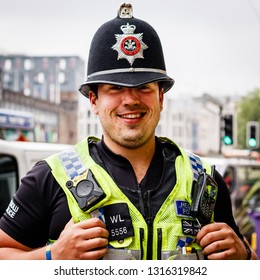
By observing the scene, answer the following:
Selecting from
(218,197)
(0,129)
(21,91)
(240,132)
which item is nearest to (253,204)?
(21,91)

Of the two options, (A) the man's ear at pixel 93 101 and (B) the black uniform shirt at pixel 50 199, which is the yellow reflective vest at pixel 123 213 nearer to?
(B) the black uniform shirt at pixel 50 199

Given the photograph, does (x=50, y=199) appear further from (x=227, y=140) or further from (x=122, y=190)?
(x=227, y=140)

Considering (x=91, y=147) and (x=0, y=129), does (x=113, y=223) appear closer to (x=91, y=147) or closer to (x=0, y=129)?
(x=91, y=147)

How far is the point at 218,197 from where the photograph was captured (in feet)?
5.57

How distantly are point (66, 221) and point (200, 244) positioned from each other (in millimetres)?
329

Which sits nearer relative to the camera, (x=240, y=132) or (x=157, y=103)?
(x=157, y=103)

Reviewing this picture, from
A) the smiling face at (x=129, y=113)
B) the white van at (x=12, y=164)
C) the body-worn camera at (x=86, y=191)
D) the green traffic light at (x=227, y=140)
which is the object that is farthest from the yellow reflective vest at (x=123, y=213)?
the green traffic light at (x=227, y=140)

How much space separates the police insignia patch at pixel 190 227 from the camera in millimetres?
1573

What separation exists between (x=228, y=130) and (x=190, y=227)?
904cm

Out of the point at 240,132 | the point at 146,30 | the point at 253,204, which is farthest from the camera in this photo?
the point at 240,132

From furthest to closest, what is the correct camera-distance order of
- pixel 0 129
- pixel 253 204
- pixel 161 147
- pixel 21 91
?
pixel 253 204 < pixel 21 91 < pixel 0 129 < pixel 161 147

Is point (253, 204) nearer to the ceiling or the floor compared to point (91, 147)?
nearer to the floor

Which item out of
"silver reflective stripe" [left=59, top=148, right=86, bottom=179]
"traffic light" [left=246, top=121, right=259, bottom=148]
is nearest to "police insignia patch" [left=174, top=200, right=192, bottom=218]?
"silver reflective stripe" [left=59, top=148, right=86, bottom=179]

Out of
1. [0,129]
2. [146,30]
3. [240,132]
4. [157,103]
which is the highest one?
[146,30]
